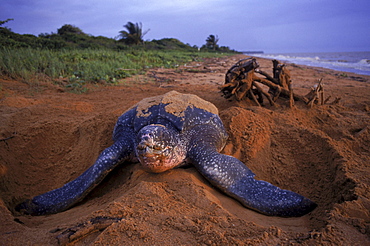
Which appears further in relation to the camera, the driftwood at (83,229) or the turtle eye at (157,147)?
the turtle eye at (157,147)

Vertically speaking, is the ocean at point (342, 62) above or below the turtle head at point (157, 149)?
above

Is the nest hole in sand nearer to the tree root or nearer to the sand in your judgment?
the sand

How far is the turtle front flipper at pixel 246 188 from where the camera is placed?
172 cm

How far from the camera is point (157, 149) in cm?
190

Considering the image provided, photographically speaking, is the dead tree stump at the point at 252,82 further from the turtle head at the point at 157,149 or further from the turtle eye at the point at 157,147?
the turtle eye at the point at 157,147

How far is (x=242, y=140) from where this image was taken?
278 centimetres

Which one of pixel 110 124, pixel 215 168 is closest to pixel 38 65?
pixel 110 124

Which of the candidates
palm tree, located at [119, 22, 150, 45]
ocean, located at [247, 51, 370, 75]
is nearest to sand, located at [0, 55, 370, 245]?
ocean, located at [247, 51, 370, 75]

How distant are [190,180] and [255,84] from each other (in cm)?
268

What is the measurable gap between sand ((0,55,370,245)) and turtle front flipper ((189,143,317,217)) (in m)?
0.07

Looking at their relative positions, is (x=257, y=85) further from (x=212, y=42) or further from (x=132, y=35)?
(x=212, y=42)

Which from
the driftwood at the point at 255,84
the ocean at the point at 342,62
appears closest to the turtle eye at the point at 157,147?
the driftwood at the point at 255,84

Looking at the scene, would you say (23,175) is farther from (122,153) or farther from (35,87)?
(35,87)

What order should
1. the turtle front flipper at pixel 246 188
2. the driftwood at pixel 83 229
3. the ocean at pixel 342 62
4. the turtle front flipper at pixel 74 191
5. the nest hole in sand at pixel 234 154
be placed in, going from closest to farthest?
the driftwood at pixel 83 229 < the turtle front flipper at pixel 246 188 < the turtle front flipper at pixel 74 191 < the nest hole in sand at pixel 234 154 < the ocean at pixel 342 62
